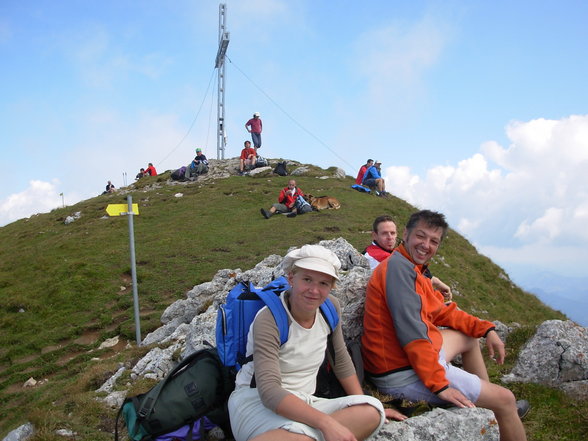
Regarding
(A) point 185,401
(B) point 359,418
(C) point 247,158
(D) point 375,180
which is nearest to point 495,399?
(B) point 359,418

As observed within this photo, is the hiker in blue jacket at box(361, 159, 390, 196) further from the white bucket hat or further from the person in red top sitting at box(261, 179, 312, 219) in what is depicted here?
the white bucket hat

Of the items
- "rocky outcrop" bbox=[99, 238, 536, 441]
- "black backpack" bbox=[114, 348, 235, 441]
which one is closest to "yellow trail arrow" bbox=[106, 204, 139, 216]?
"rocky outcrop" bbox=[99, 238, 536, 441]

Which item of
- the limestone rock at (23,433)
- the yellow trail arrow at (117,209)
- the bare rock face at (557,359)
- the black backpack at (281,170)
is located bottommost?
the limestone rock at (23,433)

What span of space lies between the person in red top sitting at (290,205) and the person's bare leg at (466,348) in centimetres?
1914

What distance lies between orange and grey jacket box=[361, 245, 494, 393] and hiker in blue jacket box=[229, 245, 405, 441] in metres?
0.54

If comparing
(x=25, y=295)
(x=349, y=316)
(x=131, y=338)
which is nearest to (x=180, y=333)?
(x=131, y=338)

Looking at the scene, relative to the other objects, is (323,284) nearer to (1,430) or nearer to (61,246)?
(1,430)

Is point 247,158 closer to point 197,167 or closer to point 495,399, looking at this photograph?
point 197,167

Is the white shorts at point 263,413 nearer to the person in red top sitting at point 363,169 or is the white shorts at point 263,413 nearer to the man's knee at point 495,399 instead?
the man's knee at point 495,399

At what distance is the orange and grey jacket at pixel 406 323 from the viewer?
439cm

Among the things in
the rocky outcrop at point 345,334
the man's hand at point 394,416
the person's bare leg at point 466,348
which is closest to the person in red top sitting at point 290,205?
the rocky outcrop at point 345,334

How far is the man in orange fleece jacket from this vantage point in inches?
172

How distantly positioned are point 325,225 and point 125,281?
9.74m

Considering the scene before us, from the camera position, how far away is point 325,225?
21.3 meters
